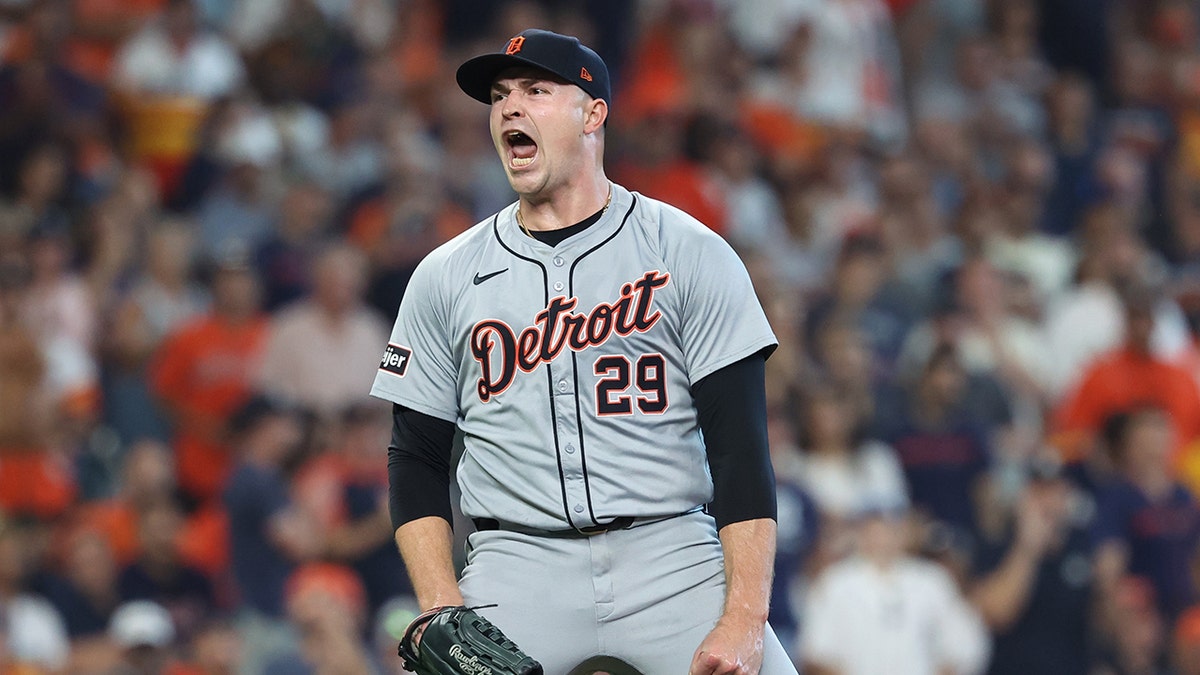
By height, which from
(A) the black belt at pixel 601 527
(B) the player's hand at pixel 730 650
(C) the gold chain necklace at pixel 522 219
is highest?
(C) the gold chain necklace at pixel 522 219

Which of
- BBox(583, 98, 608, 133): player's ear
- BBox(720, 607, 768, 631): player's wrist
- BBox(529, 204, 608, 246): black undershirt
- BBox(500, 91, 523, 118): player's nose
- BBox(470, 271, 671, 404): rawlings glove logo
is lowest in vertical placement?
BBox(720, 607, 768, 631): player's wrist

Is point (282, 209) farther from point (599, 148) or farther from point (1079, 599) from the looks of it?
point (599, 148)

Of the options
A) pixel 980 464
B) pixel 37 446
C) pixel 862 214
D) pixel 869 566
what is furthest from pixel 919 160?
pixel 37 446

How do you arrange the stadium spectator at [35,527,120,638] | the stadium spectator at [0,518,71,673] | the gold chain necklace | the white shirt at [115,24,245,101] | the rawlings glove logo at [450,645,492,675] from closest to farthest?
the rawlings glove logo at [450,645,492,675] → the gold chain necklace → the stadium spectator at [0,518,71,673] → the stadium spectator at [35,527,120,638] → the white shirt at [115,24,245,101]

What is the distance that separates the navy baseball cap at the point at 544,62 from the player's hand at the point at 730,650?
3.77ft

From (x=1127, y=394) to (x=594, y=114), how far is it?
19.1ft

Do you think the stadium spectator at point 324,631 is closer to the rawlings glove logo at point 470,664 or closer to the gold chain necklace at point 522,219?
the gold chain necklace at point 522,219

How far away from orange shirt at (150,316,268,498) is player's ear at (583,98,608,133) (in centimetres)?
466

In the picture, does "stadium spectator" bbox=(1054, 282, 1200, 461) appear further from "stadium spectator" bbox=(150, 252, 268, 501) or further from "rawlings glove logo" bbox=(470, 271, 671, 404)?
"rawlings glove logo" bbox=(470, 271, 671, 404)

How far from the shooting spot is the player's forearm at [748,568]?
11.3ft


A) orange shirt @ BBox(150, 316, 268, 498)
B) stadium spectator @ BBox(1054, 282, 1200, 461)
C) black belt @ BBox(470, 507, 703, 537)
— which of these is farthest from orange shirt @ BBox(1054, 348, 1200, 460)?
Answer: black belt @ BBox(470, 507, 703, 537)

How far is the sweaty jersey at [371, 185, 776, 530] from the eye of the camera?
3578 millimetres

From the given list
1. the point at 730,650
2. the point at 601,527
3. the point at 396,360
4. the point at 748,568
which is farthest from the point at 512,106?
the point at 730,650

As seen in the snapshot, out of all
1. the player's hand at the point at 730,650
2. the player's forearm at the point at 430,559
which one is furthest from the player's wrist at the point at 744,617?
the player's forearm at the point at 430,559
